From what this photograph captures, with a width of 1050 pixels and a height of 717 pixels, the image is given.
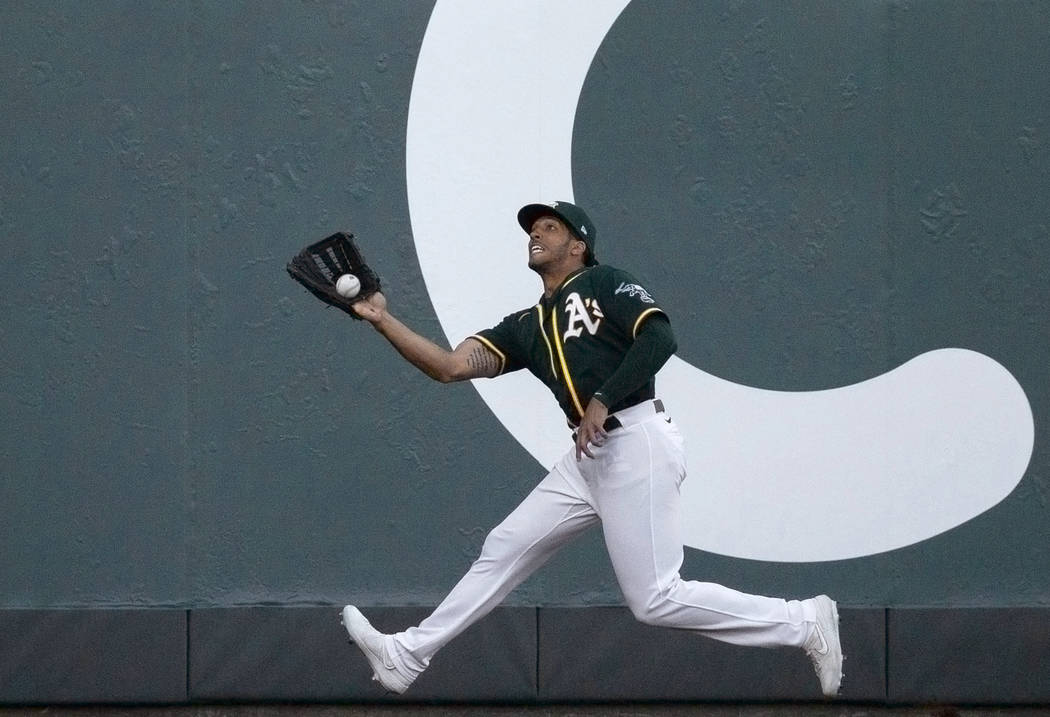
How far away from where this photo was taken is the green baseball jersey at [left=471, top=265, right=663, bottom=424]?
5438 millimetres

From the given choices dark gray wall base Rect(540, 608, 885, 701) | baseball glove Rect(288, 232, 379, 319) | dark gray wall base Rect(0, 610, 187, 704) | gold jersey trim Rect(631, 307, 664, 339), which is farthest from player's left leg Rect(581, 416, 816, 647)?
dark gray wall base Rect(0, 610, 187, 704)

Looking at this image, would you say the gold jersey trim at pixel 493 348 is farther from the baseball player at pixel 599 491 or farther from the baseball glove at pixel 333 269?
the baseball glove at pixel 333 269

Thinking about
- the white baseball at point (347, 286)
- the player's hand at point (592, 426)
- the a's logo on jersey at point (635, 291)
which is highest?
the white baseball at point (347, 286)

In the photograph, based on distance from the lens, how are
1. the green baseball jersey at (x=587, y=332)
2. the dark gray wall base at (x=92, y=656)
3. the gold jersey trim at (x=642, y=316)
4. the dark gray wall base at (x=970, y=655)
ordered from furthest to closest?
the dark gray wall base at (x=970, y=655)
the dark gray wall base at (x=92, y=656)
the green baseball jersey at (x=587, y=332)
the gold jersey trim at (x=642, y=316)

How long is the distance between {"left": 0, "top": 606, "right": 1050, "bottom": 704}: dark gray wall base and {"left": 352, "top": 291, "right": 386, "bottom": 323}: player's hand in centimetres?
188

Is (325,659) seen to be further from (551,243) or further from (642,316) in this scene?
(642,316)

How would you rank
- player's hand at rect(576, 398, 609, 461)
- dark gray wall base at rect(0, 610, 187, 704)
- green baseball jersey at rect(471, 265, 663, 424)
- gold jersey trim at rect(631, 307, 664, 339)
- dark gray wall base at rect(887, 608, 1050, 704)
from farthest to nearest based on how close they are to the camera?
dark gray wall base at rect(887, 608, 1050, 704) < dark gray wall base at rect(0, 610, 187, 704) < green baseball jersey at rect(471, 265, 663, 424) < gold jersey trim at rect(631, 307, 664, 339) < player's hand at rect(576, 398, 609, 461)

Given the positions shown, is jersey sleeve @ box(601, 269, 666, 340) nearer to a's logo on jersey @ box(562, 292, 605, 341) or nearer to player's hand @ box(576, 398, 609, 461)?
a's logo on jersey @ box(562, 292, 605, 341)

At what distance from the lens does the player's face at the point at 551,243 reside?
563 cm

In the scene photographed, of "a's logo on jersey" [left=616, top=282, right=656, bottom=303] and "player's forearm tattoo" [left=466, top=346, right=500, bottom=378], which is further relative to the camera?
"player's forearm tattoo" [left=466, top=346, right=500, bottom=378]

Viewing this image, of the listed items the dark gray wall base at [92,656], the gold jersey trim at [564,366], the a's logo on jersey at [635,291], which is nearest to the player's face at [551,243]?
the gold jersey trim at [564,366]

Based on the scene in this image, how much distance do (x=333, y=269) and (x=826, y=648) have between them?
2338 millimetres

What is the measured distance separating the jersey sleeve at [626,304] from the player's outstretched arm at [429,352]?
0.58 metres

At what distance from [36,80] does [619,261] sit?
2.82 meters
